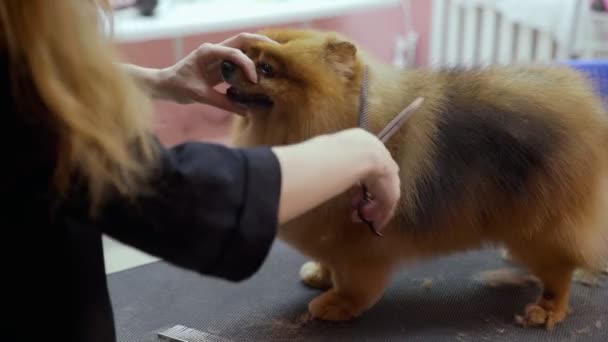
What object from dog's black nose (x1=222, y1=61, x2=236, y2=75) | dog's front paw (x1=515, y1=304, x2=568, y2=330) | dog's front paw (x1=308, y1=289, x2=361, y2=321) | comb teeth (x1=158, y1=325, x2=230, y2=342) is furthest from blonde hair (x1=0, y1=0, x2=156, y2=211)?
dog's front paw (x1=515, y1=304, x2=568, y2=330)

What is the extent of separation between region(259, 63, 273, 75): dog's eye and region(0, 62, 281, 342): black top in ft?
1.20

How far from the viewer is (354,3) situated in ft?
7.38

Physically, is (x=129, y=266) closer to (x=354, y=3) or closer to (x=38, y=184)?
(x=38, y=184)

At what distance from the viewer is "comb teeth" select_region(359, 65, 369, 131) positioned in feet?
3.14

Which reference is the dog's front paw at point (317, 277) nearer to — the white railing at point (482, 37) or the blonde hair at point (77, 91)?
the blonde hair at point (77, 91)

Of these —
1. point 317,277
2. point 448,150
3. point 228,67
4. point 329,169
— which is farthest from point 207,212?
point 317,277

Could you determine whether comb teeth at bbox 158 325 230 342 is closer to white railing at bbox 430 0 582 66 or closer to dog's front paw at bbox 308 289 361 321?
dog's front paw at bbox 308 289 361 321

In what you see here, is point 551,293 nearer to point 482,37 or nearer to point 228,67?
point 228,67

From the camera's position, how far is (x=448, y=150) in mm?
1021

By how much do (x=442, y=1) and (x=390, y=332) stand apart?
1.57 meters

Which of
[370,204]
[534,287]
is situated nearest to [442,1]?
[534,287]

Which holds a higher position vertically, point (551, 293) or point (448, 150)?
point (448, 150)

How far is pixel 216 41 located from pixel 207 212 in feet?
6.26

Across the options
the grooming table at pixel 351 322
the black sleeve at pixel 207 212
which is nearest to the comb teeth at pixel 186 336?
the grooming table at pixel 351 322
